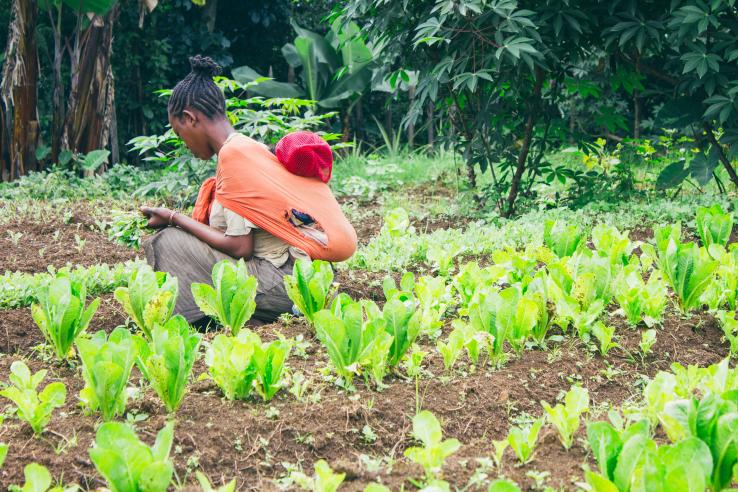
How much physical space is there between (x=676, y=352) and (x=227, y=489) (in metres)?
1.96

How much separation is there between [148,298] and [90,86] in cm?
667

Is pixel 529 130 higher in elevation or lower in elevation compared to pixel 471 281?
higher

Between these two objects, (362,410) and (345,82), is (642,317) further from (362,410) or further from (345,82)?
(345,82)

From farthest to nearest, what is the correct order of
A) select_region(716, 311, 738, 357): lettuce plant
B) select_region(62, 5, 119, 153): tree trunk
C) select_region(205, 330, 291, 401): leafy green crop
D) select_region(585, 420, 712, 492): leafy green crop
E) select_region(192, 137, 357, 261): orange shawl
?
1. select_region(62, 5, 119, 153): tree trunk
2. select_region(192, 137, 357, 261): orange shawl
3. select_region(716, 311, 738, 357): lettuce plant
4. select_region(205, 330, 291, 401): leafy green crop
5. select_region(585, 420, 712, 492): leafy green crop

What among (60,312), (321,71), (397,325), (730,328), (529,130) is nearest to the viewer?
(397,325)

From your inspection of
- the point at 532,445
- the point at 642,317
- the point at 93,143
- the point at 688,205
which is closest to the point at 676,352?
the point at 642,317

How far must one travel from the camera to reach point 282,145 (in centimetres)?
365

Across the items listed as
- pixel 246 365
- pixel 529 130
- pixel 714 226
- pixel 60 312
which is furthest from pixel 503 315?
pixel 529 130

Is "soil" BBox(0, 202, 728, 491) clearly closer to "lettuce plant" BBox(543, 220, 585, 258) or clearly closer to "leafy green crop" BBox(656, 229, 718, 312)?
"leafy green crop" BBox(656, 229, 718, 312)

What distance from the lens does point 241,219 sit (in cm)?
358

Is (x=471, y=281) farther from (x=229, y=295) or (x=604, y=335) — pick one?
(x=229, y=295)

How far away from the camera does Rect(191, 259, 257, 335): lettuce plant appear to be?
9.55 feet

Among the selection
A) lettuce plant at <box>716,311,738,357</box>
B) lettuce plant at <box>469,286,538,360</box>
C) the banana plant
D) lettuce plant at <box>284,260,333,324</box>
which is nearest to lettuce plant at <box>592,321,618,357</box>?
lettuce plant at <box>469,286,538,360</box>

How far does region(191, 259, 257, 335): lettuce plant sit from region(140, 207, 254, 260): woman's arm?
0.64m
